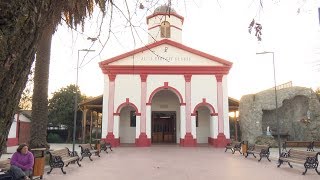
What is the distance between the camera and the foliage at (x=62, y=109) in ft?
132

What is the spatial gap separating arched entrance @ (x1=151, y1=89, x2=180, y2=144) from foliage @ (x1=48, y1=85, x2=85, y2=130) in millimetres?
12739

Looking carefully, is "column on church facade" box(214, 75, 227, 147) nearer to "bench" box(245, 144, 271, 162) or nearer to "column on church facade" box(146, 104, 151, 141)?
"column on church facade" box(146, 104, 151, 141)

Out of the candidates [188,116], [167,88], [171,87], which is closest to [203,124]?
[188,116]

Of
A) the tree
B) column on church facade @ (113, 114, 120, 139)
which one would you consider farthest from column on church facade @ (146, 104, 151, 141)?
the tree

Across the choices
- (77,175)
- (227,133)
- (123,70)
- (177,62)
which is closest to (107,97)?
(123,70)

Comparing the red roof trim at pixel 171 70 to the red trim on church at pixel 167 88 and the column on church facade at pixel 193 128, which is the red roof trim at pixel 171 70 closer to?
the red trim on church at pixel 167 88

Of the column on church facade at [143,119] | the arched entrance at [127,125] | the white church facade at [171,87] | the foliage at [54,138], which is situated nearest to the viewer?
the column on church facade at [143,119]

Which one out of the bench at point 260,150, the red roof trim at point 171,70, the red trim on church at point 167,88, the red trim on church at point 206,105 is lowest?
the bench at point 260,150

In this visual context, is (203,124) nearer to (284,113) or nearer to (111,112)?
(284,113)

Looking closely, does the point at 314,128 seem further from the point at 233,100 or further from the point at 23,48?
the point at 23,48

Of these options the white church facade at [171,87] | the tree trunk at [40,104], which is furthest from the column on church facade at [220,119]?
the tree trunk at [40,104]

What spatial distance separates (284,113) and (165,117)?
11865mm

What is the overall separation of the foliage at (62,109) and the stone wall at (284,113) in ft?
68.7

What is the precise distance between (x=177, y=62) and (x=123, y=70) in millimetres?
4989
